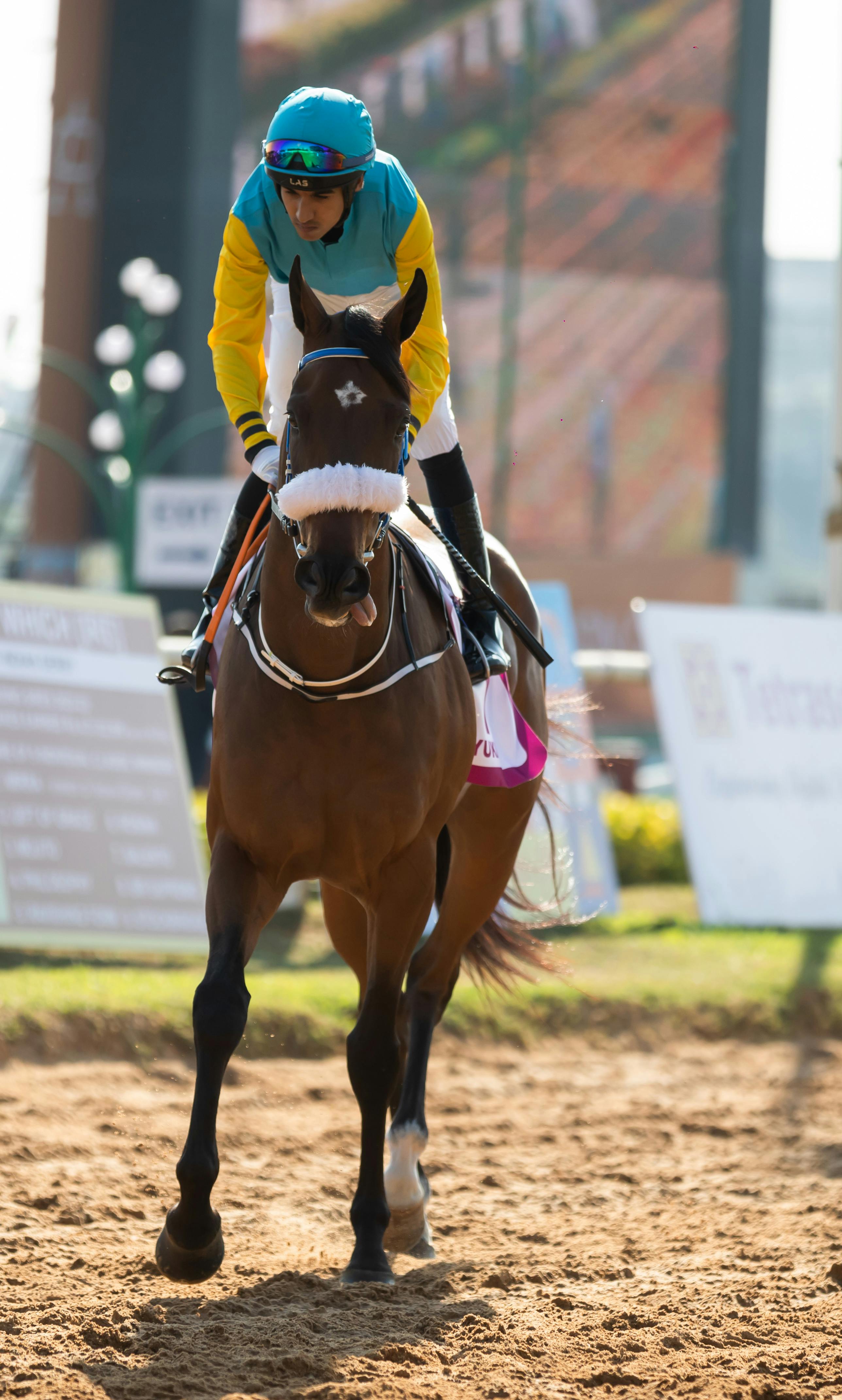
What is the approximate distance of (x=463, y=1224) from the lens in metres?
5.10

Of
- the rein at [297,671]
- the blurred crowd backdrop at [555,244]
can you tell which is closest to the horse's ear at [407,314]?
the rein at [297,671]

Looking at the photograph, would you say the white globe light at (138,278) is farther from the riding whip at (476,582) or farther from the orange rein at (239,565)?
the orange rein at (239,565)

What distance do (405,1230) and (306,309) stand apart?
2.65m

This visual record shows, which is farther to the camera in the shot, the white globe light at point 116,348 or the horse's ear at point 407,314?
the white globe light at point 116,348

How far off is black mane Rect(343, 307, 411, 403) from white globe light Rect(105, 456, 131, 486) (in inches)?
621

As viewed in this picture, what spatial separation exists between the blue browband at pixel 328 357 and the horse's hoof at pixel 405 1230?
2.21 metres

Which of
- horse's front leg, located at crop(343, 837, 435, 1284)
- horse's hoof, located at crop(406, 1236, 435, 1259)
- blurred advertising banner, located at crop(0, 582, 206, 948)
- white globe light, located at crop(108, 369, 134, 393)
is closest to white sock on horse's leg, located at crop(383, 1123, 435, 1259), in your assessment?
horse's hoof, located at crop(406, 1236, 435, 1259)

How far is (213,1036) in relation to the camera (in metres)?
3.97

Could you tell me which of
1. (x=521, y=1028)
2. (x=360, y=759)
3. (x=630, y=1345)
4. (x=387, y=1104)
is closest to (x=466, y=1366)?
(x=630, y=1345)

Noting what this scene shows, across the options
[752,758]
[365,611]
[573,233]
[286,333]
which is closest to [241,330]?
[286,333]

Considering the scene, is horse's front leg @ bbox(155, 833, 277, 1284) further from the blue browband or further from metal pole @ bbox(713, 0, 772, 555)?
metal pole @ bbox(713, 0, 772, 555)

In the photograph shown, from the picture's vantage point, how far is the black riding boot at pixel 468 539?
194 inches

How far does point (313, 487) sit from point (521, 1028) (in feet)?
17.0

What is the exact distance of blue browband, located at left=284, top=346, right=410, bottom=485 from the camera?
382 cm
